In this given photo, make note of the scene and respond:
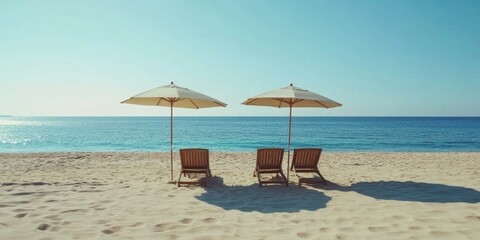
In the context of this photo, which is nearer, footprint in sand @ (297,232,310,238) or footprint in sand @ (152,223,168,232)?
footprint in sand @ (297,232,310,238)

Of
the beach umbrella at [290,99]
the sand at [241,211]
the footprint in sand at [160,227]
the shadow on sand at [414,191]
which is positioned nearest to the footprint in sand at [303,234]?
the sand at [241,211]

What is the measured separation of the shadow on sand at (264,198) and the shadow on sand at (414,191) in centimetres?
94

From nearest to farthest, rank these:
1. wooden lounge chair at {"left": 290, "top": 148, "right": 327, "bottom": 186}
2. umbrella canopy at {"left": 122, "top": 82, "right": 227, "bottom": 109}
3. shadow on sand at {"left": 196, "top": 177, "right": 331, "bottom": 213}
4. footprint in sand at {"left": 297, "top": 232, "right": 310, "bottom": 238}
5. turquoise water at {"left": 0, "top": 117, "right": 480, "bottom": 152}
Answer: footprint in sand at {"left": 297, "top": 232, "right": 310, "bottom": 238}, shadow on sand at {"left": 196, "top": 177, "right": 331, "bottom": 213}, umbrella canopy at {"left": 122, "top": 82, "right": 227, "bottom": 109}, wooden lounge chair at {"left": 290, "top": 148, "right": 327, "bottom": 186}, turquoise water at {"left": 0, "top": 117, "right": 480, "bottom": 152}

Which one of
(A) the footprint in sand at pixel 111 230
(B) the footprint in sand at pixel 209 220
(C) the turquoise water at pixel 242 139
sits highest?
(A) the footprint in sand at pixel 111 230

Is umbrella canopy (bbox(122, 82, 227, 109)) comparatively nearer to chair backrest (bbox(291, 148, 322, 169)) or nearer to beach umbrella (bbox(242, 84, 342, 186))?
beach umbrella (bbox(242, 84, 342, 186))

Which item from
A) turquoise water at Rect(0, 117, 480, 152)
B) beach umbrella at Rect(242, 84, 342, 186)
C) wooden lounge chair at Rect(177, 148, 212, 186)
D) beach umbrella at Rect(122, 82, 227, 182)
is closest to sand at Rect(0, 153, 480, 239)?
wooden lounge chair at Rect(177, 148, 212, 186)

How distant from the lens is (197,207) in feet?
14.8

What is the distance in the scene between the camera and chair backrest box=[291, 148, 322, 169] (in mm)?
6457

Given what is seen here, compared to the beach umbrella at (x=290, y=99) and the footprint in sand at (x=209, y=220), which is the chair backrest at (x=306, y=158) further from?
the footprint in sand at (x=209, y=220)

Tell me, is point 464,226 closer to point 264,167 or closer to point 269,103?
point 264,167

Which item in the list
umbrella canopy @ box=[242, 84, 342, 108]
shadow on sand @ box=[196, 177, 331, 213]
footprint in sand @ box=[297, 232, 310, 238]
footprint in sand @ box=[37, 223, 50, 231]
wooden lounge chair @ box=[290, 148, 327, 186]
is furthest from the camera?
wooden lounge chair @ box=[290, 148, 327, 186]

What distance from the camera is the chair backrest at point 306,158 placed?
6.46 meters

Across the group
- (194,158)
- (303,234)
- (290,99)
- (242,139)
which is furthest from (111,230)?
(242,139)

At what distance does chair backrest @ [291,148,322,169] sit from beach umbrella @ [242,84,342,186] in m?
0.26
